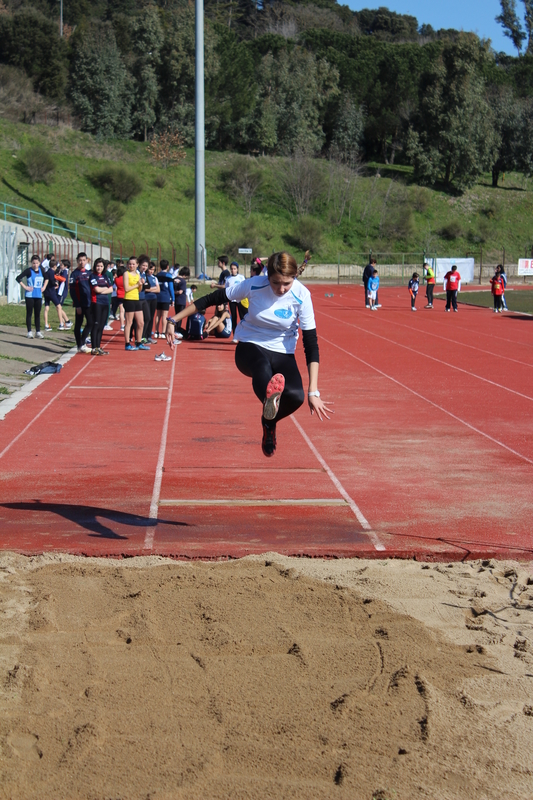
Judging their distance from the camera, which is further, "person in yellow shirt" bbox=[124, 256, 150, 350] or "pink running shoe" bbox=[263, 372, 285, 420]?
"person in yellow shirt" bbox=[124, 256, 150, 350]

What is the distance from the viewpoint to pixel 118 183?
61.7 m

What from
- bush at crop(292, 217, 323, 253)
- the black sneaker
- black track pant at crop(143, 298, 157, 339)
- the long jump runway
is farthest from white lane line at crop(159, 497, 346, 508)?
bush at crop(292, 217, 323, 253)

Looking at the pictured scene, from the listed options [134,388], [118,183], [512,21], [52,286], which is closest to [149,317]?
[52,286]

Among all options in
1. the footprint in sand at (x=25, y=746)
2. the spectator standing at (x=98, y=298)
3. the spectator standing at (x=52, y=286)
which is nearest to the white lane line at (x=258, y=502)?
the footprint in sand at (x=25, y=746)

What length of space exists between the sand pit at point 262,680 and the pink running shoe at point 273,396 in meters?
1.00

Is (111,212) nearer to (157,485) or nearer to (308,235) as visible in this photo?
(308,235)

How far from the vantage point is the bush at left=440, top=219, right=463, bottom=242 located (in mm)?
73062

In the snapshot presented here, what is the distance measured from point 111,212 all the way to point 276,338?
5599 cm

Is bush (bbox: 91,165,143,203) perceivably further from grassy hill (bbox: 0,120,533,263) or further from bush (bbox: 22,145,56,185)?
bush (bbox: 22,145,56,185)

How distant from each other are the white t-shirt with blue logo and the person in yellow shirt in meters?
11.1

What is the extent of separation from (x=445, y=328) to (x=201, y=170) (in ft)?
57.9

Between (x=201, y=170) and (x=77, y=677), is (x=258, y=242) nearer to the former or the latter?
(x=201, y=170)

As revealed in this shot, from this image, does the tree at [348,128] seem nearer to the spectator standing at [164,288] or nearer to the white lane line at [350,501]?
the spectator standing at [164,288]

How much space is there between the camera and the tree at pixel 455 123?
76.4 m
